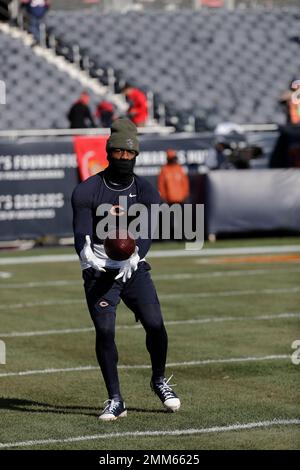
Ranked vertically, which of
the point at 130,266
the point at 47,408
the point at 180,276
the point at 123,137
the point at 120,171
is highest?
the point at 123,137

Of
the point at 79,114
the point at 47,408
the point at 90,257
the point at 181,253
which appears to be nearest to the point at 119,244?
the point at 90,257

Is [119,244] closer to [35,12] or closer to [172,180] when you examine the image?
[172,180]

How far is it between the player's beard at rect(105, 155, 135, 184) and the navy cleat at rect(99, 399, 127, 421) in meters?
1.38

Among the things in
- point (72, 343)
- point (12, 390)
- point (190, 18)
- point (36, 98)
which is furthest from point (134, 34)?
point (12, 390)

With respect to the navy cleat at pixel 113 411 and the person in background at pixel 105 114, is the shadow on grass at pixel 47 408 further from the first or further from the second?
the person in background at pixel 105 114

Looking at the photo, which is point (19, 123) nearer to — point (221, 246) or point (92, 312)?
point (221, 246)

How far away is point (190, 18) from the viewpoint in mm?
32188

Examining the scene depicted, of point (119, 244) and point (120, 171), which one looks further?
point (120, 171)

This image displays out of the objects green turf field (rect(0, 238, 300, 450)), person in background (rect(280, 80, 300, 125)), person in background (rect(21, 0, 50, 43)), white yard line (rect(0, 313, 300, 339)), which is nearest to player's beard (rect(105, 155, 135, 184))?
green turf field (rect(0, 238, 300, 450))

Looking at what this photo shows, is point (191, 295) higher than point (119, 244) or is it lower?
lower

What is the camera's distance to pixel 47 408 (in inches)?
313

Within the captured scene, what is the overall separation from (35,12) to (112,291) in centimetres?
2214

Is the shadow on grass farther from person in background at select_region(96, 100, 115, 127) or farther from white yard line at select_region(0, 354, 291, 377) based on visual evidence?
person in background at select_region(96, 100, 115, 127)
